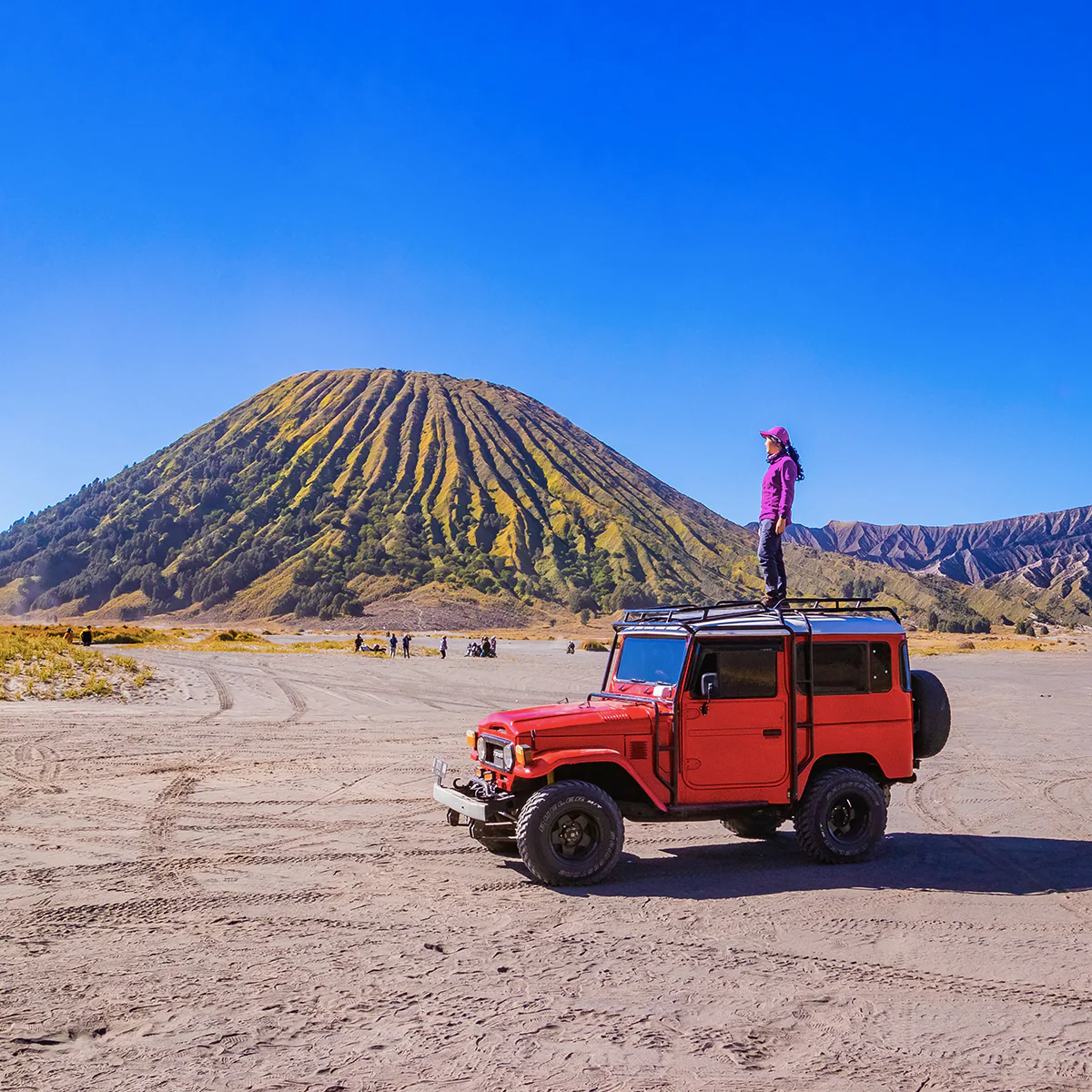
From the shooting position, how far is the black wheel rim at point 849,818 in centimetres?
892

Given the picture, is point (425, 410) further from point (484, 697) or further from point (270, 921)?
point (270, 921)

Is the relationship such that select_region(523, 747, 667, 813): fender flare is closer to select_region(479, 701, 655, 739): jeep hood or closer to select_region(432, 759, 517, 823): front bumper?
select_region(479, 701, 655, 739): jeep hood

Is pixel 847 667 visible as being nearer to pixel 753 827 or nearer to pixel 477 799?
pixel 753 827

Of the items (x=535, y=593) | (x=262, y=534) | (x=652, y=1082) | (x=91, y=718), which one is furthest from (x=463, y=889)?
(x=262, y=534)

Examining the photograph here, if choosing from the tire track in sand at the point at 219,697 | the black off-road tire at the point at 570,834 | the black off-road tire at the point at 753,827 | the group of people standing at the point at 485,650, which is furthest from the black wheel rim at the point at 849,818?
the group of people standing at the point at 485,650

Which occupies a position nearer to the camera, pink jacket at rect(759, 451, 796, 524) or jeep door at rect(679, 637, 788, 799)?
jeep door at rect(679, 637, 788, 799)

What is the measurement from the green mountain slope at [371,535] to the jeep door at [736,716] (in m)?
114

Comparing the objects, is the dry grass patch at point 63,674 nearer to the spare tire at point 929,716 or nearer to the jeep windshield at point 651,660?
the jeep windshield at point 651,660

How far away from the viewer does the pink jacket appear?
9.48 m

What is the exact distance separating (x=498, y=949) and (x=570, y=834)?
5.93 feet

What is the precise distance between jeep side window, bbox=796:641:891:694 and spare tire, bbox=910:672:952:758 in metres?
0.74

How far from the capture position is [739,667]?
27.7 ft

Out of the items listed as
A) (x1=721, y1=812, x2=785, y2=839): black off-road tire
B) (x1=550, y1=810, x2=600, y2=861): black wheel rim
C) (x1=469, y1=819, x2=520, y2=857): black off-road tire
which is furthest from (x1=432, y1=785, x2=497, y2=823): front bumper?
(x1=721, y1=812, x2=785, y2=839): black off-road tire

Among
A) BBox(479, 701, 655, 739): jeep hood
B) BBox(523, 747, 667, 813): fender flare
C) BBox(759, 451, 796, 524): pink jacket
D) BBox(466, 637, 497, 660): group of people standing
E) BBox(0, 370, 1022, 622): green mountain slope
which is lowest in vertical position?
BBox(466, 637, 497, 660): group of people standing
